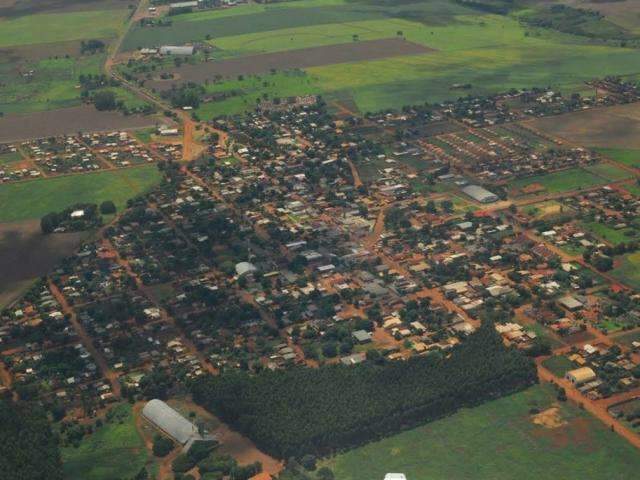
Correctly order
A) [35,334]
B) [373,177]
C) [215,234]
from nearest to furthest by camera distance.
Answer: [35,334] < [215,234] < [373,177]

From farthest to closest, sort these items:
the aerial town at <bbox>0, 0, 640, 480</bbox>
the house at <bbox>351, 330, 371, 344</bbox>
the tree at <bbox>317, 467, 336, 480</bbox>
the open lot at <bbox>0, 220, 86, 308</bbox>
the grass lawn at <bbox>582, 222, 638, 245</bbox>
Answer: the grass lawn at <bbox>582, 222, 638, 245</bbox>
the open lot at <bbox>0, 220, 86, 308</bbox>
the house at <bbox>351, 330, 371, 344</bbox>
the aerial town at <bbox>0, 0, 640, 480</bbox>
the tree at <bbox>317, 467, 336, 480</bbox>

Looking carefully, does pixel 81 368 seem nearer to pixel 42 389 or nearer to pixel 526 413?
pixel 42 389

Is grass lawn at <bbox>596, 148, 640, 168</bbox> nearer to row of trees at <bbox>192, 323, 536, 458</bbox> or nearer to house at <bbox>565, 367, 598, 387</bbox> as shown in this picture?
house at <bbox>565, 367, 598, 387</bbox>

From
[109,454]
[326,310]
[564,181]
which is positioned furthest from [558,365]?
[564,181]

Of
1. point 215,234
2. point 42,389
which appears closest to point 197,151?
point 215,234

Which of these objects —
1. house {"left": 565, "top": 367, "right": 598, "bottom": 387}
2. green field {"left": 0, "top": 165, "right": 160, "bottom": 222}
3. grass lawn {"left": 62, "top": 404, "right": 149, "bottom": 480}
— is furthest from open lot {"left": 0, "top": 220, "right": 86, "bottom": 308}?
house {"left": 565, "top": 367, "right": 598, "bottom": 387}
